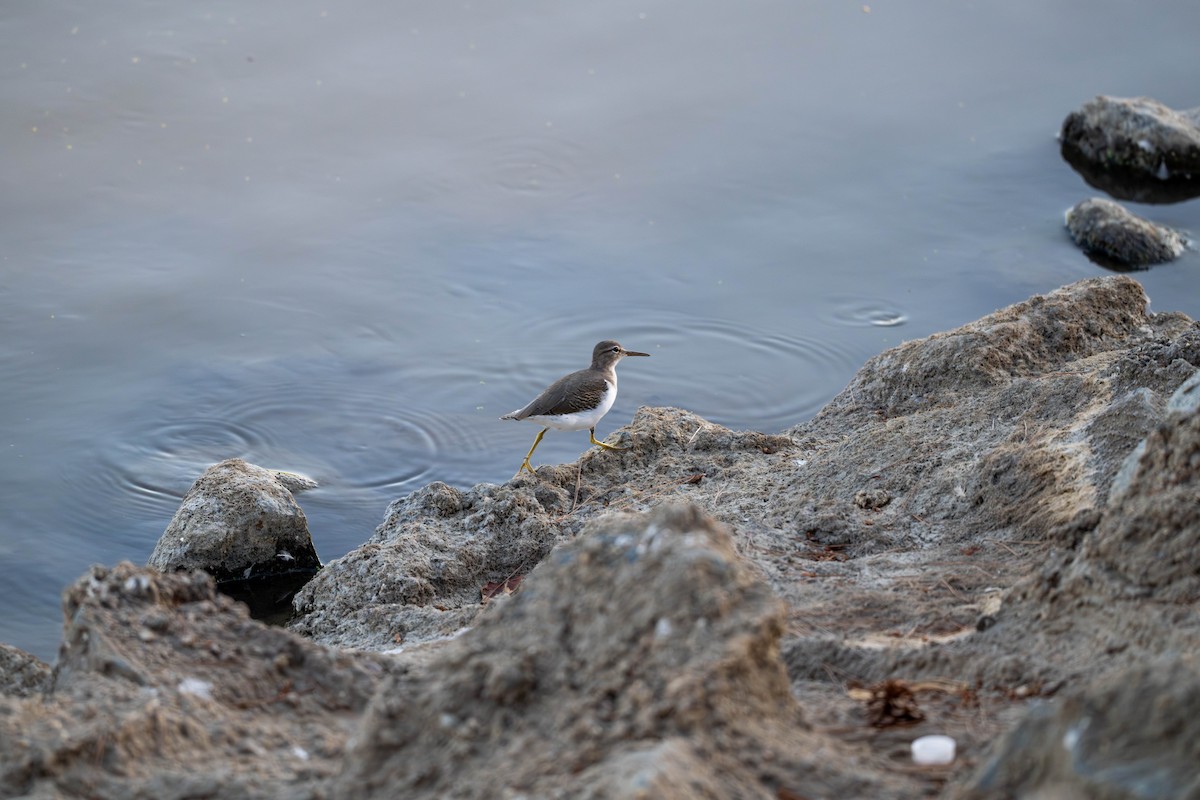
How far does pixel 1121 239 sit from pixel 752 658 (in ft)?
31.8

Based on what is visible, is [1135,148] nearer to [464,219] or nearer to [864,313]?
[864,313]

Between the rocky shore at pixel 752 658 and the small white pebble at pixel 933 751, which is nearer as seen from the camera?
the rocky shore at pixel 752 658

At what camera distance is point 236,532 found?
21.7ft

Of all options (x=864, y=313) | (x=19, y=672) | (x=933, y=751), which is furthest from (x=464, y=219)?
(x=933, y=751)

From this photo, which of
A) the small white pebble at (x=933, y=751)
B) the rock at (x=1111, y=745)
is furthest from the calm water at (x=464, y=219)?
the rock at (x=1111, y=745)

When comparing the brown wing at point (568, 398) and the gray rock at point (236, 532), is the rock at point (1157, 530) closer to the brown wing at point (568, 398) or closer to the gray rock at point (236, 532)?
the brown wing at point (568, 398)

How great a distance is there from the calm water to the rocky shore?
3.80 m

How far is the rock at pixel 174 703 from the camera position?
2.60 m

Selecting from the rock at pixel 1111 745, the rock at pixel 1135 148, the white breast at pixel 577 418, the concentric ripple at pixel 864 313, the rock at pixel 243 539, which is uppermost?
the rock at pixel 1135 148

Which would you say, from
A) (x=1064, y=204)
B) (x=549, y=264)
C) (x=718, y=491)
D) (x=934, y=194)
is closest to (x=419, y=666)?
(x=718, y=491)

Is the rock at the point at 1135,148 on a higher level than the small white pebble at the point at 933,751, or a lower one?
higher

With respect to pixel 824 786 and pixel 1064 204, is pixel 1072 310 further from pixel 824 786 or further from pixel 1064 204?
pixel 1064 204

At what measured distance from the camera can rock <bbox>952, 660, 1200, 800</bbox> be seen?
1.97 metres

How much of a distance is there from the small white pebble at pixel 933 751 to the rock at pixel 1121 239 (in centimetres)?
922
